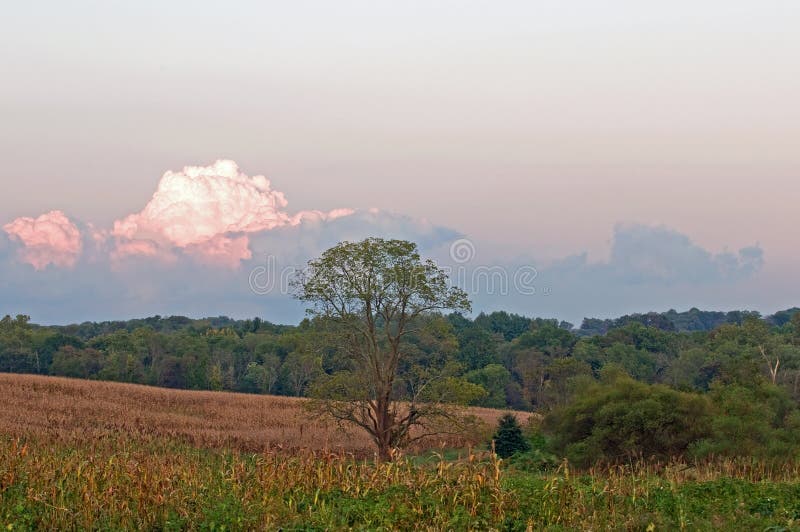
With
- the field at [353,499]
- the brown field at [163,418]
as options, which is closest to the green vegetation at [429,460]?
the field at [353,499]

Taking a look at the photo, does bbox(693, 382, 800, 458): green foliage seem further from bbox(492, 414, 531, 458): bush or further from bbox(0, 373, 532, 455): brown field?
bbox(0, 373, 532, 455): brown field

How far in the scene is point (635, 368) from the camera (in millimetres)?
99750

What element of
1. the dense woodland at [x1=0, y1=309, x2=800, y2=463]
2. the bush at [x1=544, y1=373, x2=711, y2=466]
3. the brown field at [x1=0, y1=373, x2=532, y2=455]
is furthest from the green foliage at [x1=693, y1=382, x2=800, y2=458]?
the brown field at [x1=0, y1=373, x2=532, y2=455]

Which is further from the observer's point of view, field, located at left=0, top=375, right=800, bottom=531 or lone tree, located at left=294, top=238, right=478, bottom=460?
lone tree, located at left=294, top=238, right=478, bottom=460

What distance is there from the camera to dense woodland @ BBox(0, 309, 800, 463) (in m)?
35.9

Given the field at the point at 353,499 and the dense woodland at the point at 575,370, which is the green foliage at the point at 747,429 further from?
the field at the point at 353,499

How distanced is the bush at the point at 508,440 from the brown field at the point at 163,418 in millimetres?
712

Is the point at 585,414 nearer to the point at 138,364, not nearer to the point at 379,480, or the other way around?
the point at 379,480

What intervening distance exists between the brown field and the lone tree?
2686 mm

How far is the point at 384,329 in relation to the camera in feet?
117

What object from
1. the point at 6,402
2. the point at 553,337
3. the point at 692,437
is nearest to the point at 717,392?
the point at 692,437

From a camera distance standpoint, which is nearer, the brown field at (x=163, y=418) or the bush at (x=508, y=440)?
the brown field at (x=163, y=418)

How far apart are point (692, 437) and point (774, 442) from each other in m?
3.29

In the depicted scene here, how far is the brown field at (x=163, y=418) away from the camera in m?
40.2
